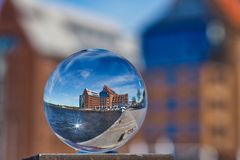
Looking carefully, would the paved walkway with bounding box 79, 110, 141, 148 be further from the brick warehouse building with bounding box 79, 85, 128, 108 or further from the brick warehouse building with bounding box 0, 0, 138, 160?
the brick warehouse building with bounding box 0, 0, 138, 160

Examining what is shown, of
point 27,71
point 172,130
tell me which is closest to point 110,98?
point 27,71

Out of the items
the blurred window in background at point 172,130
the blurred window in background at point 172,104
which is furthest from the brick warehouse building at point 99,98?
the blurred window in background at point 172,130

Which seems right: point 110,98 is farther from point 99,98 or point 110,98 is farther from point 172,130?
point 172,130

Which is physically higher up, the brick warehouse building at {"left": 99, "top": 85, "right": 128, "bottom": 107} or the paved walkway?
the brick warehouse building at {"left": 99, "top": 85, "right": 128, "bottom": 107}

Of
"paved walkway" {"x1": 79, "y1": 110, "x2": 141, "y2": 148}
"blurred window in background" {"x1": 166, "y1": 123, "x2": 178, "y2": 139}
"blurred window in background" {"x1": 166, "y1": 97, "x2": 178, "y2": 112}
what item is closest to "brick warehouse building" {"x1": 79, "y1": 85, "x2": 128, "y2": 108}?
"paved walkway" {"x1": 79, "y1": 110, "x2": 141, "y2": 148}

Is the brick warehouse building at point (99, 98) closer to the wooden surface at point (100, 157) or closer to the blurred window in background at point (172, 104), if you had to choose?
the wooden surface at point (100, 157)

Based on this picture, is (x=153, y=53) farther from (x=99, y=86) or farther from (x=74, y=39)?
(x=99, y=86)

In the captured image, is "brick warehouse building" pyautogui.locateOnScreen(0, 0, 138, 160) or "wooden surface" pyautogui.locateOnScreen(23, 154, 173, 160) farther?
"brick warehouse building" pyautogui.locateOnScreen(0, 0, 138, 160)
